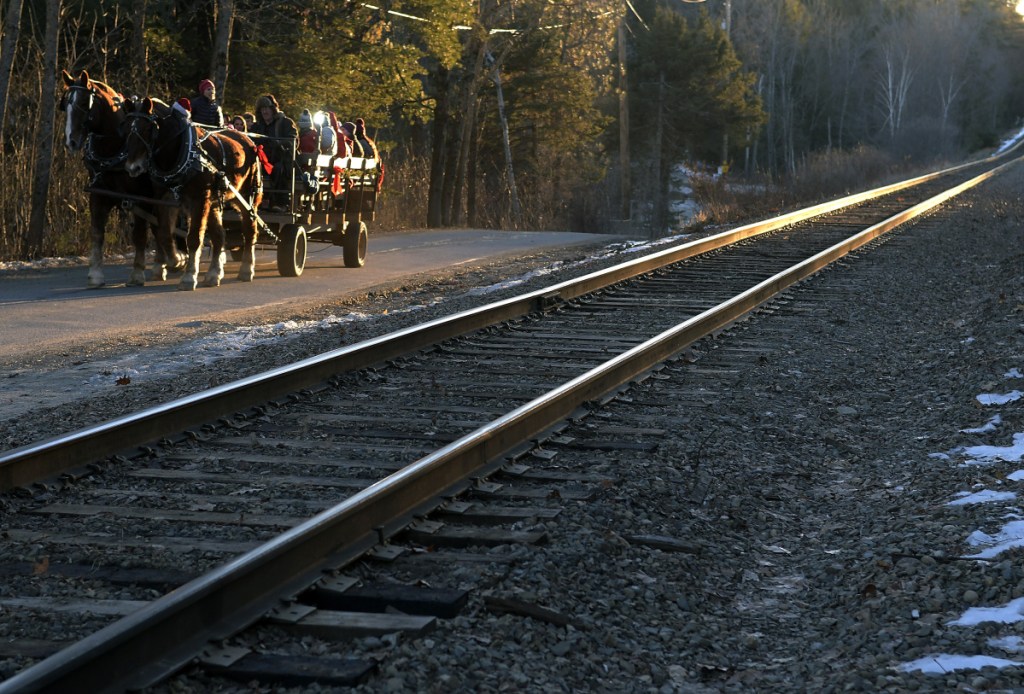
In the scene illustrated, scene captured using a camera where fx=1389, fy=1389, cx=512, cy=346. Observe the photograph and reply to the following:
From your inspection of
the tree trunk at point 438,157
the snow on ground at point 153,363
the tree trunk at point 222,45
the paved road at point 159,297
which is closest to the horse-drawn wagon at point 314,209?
the paved road at point 159,297

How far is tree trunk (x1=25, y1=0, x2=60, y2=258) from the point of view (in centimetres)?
1878

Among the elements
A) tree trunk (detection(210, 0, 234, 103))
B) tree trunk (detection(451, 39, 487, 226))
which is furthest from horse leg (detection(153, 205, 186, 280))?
tree trunk (detection(451, 39, 487, 226))

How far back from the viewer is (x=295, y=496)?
19.8 feet

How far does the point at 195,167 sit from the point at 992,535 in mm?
10246

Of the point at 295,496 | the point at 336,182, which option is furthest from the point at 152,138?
the point at 295,496

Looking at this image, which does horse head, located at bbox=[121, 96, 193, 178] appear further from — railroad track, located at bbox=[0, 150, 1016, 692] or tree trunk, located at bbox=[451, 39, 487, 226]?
tree trunk, located at bbox=[451, 39, 487, 226]

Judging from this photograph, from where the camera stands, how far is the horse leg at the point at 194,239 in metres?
14.6

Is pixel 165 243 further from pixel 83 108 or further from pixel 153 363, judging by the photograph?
pixel 153 363

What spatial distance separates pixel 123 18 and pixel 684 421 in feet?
55.2

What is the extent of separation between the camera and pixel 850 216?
2784cm

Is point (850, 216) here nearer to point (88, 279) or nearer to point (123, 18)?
point (123, 18)

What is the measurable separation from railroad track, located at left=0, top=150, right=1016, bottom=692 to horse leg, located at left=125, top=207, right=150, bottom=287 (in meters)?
5.90

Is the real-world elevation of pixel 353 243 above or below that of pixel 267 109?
below

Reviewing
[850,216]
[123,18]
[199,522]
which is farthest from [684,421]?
[850,216]
